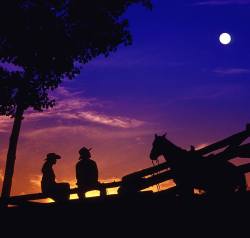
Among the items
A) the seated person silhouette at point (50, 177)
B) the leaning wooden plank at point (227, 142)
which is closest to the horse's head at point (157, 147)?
the seated person silhouette at point (50, 177)

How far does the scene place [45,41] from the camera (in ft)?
65.1

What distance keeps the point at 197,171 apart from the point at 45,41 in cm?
1421

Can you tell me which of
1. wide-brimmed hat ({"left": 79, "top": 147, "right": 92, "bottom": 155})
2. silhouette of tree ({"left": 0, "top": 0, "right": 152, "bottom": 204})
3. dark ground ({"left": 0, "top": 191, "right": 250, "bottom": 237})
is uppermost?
silhouette of tree ({"left": 0, "top": 0, "right": 152, "bottom": 204})

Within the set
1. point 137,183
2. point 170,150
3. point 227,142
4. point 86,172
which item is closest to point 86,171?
point 86,172

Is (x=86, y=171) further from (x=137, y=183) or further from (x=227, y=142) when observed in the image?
(x=227, y=142)

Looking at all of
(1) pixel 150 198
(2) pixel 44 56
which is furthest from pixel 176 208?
(2) pixel 44 56

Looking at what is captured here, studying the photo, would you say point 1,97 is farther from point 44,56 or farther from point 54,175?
point 54,175

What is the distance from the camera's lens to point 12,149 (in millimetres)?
18953

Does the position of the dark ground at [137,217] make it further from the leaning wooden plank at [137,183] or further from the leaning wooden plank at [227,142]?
the leaning wooden plank at [227,142]

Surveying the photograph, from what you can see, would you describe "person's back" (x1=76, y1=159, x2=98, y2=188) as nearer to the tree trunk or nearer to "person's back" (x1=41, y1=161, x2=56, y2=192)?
"person's back" (x1=41, y1=161, x2=56, y2=192)

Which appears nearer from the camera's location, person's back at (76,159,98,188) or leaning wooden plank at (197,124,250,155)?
leaning wooden plank at (197,124,250,155)

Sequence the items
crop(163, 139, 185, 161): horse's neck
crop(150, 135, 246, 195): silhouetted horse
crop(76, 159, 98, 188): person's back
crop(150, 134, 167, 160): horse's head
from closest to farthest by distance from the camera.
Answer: crop(150, 135, 246, 195): silhouetted horse < crop(76, 159, 98, 188): person's back < crop(163, 139, 185, 161): horse's neck < crop(150, 134, 167, 160): horse's head

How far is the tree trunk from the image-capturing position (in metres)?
18.2

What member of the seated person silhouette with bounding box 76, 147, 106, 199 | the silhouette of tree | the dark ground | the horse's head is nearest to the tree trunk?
the silhouette of tree
